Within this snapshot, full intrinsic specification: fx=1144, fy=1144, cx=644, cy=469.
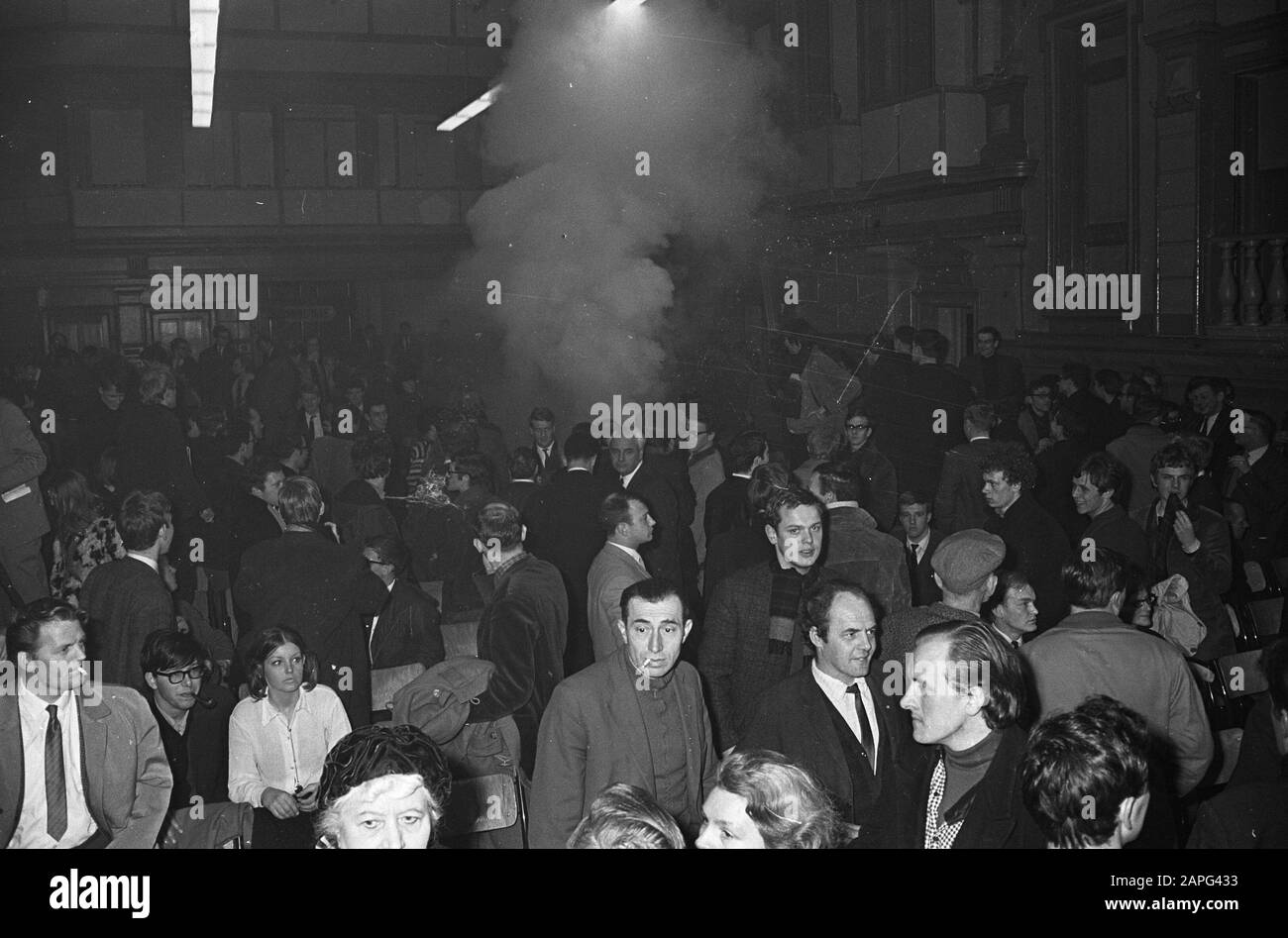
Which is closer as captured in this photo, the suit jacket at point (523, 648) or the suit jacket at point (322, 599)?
the suit jacket at point (523, 648)

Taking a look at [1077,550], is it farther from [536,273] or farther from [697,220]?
[697,220]

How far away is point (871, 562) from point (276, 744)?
2.16m

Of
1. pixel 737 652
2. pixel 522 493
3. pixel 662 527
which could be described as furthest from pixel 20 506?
pixel 737 652

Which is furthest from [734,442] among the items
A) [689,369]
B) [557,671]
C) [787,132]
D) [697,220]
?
[787,132]

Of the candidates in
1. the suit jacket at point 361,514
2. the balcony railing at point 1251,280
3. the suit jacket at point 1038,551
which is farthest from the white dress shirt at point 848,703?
the balcony railing at point 1251,280

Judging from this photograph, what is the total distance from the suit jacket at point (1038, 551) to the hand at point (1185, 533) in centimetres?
52

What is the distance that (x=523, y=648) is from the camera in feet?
12.7

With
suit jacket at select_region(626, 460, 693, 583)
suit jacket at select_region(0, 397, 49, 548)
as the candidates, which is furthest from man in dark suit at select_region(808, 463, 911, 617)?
suit jacket at select_region(0, 397, 49, 548)

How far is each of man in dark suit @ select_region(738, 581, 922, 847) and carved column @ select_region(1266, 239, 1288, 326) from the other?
6479mm

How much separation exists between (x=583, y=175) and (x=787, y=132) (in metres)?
3.07

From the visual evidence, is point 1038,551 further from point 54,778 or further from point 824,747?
point 54,778

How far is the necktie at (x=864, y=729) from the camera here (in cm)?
316

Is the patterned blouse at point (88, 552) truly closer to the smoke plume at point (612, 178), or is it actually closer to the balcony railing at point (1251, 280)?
the smoke plume at point (612, 178)

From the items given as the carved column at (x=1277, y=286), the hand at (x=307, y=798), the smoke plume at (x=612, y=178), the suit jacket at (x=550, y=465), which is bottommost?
the hand at (x=307, y=798)
